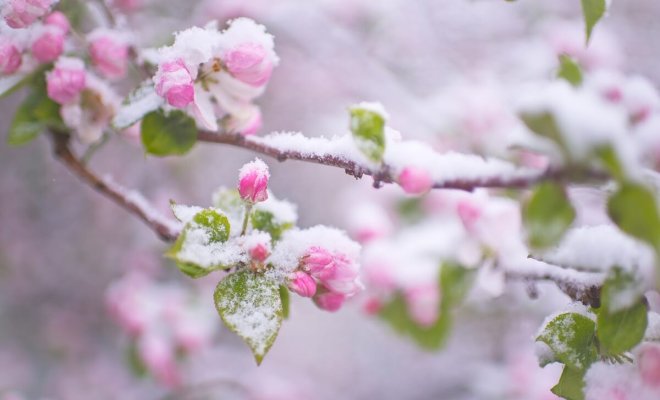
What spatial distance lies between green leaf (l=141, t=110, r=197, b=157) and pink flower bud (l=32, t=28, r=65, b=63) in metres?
0.16

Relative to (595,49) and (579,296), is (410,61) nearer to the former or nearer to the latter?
(595,49)

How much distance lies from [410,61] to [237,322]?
180 centimetres

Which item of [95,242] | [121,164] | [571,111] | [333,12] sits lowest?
[95,242]

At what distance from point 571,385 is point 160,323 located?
1204mm

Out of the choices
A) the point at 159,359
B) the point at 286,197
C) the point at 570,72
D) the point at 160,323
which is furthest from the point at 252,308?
the point at 286,197

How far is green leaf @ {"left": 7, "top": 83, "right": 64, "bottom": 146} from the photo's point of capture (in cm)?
85

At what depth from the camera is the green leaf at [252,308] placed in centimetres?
59

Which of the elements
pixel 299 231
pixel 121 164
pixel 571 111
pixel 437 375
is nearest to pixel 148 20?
pixel 121 164

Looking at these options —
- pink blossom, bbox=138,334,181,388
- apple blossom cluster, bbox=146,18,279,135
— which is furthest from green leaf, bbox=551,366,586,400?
pink blossom, bbox=138,334,181,388

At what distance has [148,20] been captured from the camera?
1.57 metres

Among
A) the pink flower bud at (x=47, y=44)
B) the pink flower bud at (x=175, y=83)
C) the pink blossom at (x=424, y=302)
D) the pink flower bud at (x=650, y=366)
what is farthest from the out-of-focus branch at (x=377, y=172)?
the pink blossom at (x=424, y=302)

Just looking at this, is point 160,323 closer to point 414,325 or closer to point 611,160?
point 414,325

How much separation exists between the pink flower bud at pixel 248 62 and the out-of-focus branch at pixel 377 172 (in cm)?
8

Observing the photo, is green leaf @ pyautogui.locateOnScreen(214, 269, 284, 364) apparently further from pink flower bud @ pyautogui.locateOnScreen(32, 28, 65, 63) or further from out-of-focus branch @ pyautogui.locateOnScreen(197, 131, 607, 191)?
pink flower bud @ pyautogui.locateOnScreen(32, 28, 65, 63)
